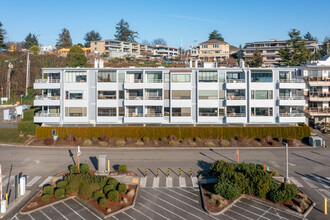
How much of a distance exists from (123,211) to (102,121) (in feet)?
87.8

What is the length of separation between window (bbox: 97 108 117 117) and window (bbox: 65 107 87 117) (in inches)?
97.2

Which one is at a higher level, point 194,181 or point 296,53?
point 296,53

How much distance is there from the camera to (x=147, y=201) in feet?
73.8

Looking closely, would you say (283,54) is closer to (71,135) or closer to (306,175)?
(306,175)

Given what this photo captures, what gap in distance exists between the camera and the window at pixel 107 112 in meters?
45.9

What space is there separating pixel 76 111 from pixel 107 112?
5287 mm

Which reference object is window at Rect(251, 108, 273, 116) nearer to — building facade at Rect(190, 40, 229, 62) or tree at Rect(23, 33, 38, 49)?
building facade at Rect(190, 40, 229, 62)

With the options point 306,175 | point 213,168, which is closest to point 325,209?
point 306,175

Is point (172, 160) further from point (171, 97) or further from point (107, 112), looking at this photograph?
point (107, 112)

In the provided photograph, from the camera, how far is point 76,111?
4572 centimetres

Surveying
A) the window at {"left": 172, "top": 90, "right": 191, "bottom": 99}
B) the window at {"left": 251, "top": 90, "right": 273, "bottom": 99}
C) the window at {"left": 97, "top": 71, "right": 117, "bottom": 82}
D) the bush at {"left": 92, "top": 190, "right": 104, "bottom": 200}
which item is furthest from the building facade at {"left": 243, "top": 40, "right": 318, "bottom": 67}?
the bush at {"left": 92, "top": 190, "right": 104, "bottom": 200}

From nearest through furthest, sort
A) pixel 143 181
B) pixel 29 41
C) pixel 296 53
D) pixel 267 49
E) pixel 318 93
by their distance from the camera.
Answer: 1. pixel 143 181
2. pixel 318 93
3. pixel 296 53
4. pixel 267 49
5. pixel 29 41

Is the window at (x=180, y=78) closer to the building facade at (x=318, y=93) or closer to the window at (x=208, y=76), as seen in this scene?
the window at (x=208, y=76)

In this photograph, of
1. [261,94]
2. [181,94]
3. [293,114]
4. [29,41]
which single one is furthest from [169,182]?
[29,41]
